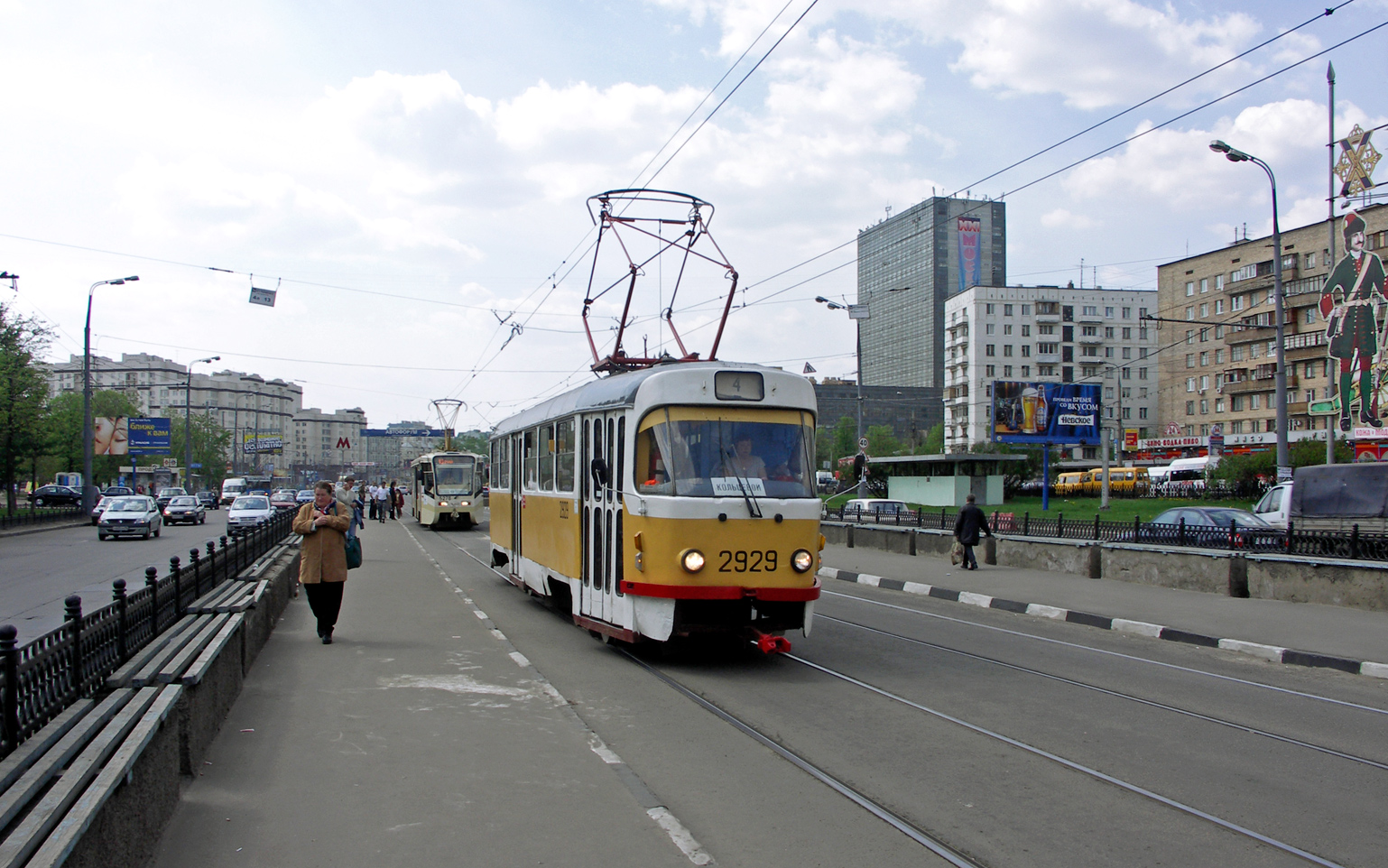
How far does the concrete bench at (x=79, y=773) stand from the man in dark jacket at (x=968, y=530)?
17566 millimetres

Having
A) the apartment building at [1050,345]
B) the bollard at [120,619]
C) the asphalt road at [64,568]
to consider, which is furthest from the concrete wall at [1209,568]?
the apartment building at [1050,345]

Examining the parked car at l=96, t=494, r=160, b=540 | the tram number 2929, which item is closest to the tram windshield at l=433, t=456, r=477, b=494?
the parked car at l=96, t=494, r=160, b=540

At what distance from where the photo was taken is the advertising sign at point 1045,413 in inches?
1795

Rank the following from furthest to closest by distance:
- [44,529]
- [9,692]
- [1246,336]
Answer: [1246,336] → [44,529] → [9,692]

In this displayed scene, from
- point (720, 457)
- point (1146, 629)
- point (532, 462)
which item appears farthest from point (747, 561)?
point (1146, 629)

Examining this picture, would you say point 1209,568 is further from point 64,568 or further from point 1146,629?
point 64,568

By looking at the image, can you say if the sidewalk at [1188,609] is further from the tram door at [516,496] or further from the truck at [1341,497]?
the tram door at [516,496]

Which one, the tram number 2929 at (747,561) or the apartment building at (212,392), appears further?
the apartment building at (212,392)

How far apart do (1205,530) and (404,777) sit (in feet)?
54.9

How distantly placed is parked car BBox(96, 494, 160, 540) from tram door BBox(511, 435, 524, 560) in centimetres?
2351

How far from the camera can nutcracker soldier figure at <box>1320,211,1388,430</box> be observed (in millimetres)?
34000

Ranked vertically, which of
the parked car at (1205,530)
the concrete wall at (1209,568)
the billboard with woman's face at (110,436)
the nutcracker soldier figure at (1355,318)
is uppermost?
the nutcracker soldier figure at (1355,318)

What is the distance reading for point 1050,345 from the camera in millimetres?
106875

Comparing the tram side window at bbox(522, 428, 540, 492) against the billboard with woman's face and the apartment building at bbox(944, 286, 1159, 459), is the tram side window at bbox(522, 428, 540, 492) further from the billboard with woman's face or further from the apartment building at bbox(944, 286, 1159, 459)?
the apartment building at bbox(944, 286, 1159, 459)
